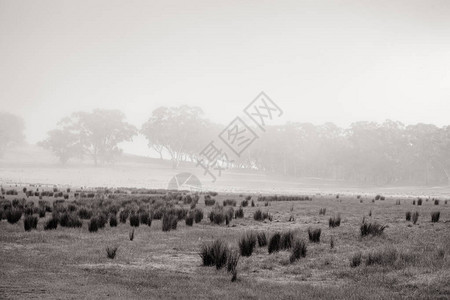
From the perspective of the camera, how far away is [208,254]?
9.84 meters

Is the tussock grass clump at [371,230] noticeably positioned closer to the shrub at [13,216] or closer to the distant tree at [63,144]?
the shrub at [13,216]

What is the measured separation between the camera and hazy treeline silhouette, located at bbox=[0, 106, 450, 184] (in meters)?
89.1

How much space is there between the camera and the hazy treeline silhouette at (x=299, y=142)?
8912cm

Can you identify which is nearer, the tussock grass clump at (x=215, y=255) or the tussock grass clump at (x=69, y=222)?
the tussock grass clump at (x=215, y=255)

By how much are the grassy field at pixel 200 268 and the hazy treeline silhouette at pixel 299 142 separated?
7952cm

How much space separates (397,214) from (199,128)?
80048mm

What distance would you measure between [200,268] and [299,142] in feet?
Answer: 312

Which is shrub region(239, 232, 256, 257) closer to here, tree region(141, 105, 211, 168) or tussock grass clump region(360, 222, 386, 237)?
tussock grass clump region(360, 222, 386, 237)

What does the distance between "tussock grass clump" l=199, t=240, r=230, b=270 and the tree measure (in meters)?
85.1

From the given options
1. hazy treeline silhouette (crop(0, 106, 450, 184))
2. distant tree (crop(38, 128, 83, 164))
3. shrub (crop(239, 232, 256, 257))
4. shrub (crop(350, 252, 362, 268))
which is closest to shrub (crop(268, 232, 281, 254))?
shrub (crop(239, 232, 256, 257))

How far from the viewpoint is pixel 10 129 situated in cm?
9969

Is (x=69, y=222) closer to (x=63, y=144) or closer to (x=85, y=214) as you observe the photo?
(x=85, y=214)

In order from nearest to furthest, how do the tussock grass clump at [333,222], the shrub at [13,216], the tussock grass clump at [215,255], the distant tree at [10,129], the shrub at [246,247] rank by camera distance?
1. the tussock grass clump at [215,255]
2. the shrub at [246,247]
3. the shrub at [13,216]
4. the tussock grass clump at [333,222]
5. the distant tree at [10,129]

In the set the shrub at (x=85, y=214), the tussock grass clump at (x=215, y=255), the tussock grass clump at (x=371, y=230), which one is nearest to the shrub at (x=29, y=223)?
the shrub at (x=85, y=214)
